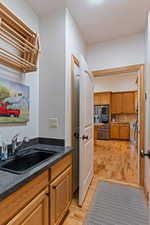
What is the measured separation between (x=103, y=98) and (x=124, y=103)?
1065 millimetres

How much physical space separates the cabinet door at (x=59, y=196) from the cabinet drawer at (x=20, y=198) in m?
0.21

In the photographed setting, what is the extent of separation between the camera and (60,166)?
1411 mm

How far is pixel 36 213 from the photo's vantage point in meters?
1.03

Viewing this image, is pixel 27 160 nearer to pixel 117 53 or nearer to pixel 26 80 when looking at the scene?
pixel 26 80

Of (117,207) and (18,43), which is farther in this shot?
(117,207)

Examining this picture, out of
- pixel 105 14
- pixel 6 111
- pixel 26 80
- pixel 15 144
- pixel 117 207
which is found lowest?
pixel 117 207

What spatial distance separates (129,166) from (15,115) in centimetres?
292

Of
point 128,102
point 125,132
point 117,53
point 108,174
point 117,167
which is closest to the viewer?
point 117,53

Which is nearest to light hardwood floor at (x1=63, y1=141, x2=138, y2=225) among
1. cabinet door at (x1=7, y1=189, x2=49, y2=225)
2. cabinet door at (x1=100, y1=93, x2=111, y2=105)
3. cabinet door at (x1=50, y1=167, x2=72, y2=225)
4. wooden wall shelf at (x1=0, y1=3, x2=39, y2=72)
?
cabinet door at (x1=50, y1=167, x2=72, y2=225)

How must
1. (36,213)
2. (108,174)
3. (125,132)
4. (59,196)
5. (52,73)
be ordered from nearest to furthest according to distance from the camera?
(36,213) → (59,196) → (52,73) → (108,174) → (125,132)

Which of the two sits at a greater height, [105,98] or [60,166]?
[105,98]

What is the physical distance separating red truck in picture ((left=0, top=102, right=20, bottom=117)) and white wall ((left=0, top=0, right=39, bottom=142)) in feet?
0.42

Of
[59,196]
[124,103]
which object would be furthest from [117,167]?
[124,103]

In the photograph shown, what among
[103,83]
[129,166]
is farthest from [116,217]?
[103,83]
